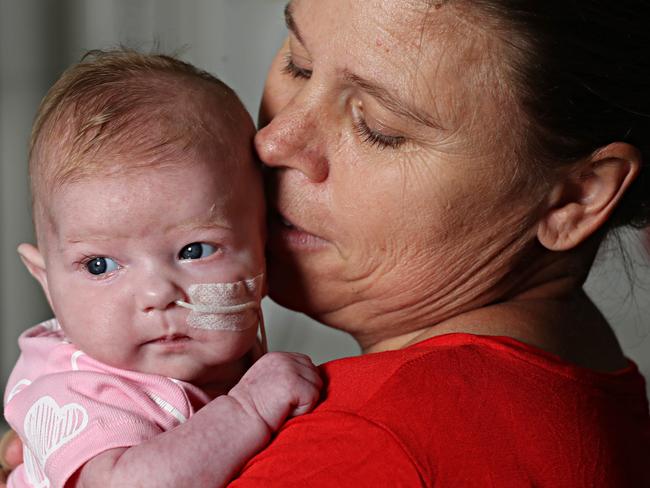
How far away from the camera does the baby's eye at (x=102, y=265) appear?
1.28m

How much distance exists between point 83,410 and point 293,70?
0.62 m

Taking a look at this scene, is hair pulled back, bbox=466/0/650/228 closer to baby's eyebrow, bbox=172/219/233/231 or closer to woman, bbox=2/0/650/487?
woman, bbox=2/0/650/487

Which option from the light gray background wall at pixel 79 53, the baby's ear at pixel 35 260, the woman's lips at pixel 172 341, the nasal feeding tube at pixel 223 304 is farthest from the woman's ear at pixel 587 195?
the light gray background wall at pixel 79 53

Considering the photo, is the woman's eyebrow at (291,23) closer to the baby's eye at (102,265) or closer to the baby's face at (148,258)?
the baby's face at (148,258)

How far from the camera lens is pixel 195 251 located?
1.31 meters

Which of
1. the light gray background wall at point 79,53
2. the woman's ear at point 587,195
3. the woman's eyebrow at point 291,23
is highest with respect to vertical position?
the woman's eyebrow at point 291,23

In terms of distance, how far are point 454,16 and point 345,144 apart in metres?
0.24

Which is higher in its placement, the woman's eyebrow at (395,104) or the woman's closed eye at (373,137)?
the woman's eyebrow at (395,104)

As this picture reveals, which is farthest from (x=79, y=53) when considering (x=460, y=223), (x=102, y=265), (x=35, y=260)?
(x=460, y=223)

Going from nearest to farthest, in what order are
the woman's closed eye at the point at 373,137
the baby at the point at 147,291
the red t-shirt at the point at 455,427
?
the red t-shirt at the point at 455,427 < the baby at the point at 147,291 < the woman's closed eye at the point at 373,137

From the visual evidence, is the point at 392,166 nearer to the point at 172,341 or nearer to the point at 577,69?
the point at 577,69

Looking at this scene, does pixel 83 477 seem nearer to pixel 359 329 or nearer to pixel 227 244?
pixel 227 244

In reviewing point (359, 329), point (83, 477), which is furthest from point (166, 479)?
point (359, 329)

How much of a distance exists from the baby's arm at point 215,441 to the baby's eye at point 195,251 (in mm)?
195
